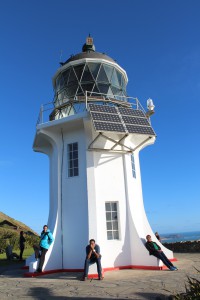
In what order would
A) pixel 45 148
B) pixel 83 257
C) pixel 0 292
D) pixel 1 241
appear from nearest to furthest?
pixel 0 292 < pixel 83 257 < pixel 45 148 < pixel 1 241

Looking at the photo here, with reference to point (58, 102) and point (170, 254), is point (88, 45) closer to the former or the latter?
point (58, 102)

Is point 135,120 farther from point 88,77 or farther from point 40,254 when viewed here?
point 40,254

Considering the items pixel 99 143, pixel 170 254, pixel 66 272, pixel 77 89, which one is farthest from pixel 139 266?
pixel 77 89

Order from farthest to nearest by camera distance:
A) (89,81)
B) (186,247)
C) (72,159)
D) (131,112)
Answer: (186,247)
(89,81)
(72,159)
(131,112)

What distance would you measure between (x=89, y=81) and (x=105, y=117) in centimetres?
260

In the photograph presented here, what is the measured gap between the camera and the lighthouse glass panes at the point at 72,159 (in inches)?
500

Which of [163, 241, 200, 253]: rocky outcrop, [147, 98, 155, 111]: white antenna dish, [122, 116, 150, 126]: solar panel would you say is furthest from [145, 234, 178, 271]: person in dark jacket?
[163, 241, 200, 253]: rocky outcrop

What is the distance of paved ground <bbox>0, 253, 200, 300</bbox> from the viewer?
7.33m

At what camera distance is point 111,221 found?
12133mm

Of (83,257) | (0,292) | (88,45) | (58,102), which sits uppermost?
(88,45)

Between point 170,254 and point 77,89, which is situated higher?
point 77,89

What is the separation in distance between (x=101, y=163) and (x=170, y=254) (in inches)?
188

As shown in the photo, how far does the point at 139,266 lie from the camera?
11.6 metres

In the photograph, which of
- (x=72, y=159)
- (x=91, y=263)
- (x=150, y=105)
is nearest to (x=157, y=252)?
(x=91, y=263)
